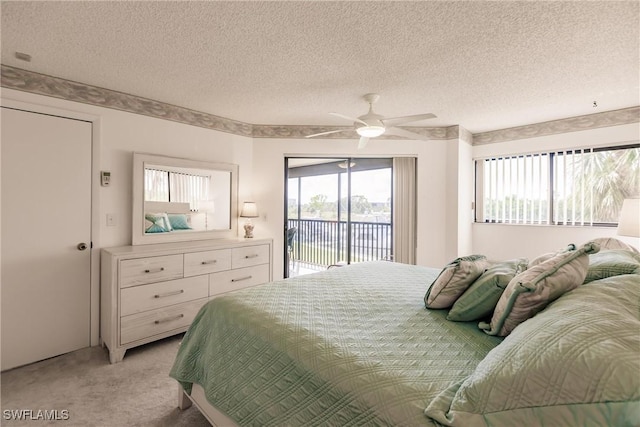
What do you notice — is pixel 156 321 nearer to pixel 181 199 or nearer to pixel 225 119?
pixel 181 199

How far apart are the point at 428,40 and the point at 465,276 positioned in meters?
1.52

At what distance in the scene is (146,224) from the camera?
121 inches

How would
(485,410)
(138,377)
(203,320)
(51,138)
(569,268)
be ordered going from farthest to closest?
(51,138) → (138,377) → (203,320) → (569,268) → (485,410)

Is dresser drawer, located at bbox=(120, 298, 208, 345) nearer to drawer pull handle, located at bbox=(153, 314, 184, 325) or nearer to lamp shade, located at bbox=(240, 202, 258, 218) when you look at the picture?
drawer pull handle, located at bbox=(153, 314, 184, 325)

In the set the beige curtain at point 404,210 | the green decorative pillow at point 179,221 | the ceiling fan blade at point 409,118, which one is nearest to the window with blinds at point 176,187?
the green decorative pillow at point 179,221

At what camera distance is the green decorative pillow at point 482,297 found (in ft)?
4.70

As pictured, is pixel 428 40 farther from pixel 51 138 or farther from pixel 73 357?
pixel 73 357

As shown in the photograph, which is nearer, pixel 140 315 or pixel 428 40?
pixel 428 40

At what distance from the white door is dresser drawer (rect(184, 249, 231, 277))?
0.87m

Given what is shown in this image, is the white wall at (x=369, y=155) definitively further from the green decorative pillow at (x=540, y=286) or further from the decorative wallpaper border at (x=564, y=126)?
the green decorative pillow at (x=540, y=286)

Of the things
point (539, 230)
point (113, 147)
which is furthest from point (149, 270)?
point (539, 230)

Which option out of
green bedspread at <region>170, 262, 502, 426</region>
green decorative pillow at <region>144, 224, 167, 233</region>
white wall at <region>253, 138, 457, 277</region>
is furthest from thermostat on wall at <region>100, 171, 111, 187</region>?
green bedspread at <region>170, 262, 502, 426</region>

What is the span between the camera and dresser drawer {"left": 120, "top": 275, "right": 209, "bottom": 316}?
2.54 meters

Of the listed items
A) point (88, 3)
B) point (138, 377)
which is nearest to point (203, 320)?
point (138, 377)
